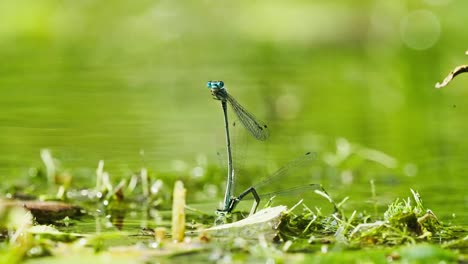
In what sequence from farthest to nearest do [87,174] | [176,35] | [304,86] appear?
1. [176,35]
2. [304,86]
3. [87,174]

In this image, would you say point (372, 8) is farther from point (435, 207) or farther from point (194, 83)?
point (435, 207)

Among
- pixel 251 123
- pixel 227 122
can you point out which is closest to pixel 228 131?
pixel 227 122

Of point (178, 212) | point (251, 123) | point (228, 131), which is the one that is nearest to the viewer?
point (178, 212)

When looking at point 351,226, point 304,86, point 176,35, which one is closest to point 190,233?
point 351,226

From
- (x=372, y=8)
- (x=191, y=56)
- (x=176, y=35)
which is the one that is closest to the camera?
(x=191, y=56)

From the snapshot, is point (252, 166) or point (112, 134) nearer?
point (252, 166)

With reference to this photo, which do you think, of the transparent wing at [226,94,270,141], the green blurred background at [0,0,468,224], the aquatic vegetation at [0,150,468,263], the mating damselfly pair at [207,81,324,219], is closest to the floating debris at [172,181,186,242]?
the aquatic vegetation at [0,150,468,263]

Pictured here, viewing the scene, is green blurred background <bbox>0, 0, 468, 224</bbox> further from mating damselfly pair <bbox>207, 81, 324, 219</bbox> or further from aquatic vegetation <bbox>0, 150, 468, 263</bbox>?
mating damselfly pair <bbox>207, 81, 324, 219</bbox>

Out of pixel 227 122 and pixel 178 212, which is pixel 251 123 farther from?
pixel 178 212
